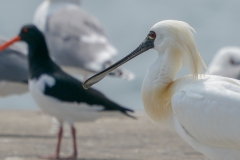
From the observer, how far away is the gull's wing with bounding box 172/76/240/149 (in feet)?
18.9

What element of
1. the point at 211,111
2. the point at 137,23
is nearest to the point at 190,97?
the point at 211,111

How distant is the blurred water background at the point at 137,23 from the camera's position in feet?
78.8

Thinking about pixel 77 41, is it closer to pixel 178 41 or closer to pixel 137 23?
pixel 178 41

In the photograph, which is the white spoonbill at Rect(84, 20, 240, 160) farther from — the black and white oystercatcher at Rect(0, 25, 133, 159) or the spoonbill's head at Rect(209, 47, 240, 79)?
the spoonbill's head at Rect(209, 47, 240, 79)

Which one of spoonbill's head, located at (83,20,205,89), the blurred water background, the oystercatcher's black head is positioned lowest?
the blurred water background

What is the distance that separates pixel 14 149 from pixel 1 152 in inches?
10.6

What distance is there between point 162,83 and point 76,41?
6.54 meters

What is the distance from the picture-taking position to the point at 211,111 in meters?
5.84

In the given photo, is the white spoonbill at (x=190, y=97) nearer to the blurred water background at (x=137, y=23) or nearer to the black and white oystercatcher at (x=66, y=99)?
the black and white oystercatcher at (x=66, y=99)

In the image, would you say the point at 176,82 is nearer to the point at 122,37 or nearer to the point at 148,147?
the point at 148,147

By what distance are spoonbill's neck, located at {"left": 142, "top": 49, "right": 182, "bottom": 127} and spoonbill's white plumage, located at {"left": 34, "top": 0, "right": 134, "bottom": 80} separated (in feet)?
18.0

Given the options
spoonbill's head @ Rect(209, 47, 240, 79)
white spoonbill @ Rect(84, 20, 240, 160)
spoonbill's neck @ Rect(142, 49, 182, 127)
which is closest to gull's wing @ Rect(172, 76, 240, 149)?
white spoonbill @ Rect(84, 20, 240, 160)

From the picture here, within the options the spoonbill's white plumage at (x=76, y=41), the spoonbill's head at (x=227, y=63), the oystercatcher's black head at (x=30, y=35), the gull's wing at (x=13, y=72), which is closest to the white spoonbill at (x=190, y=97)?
the oystercatcher's black head at (x=30, y=35)

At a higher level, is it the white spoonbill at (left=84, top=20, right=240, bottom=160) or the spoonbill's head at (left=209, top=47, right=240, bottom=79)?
the white spoonbill at (left=84, top=20, right=240, bottom=160)
